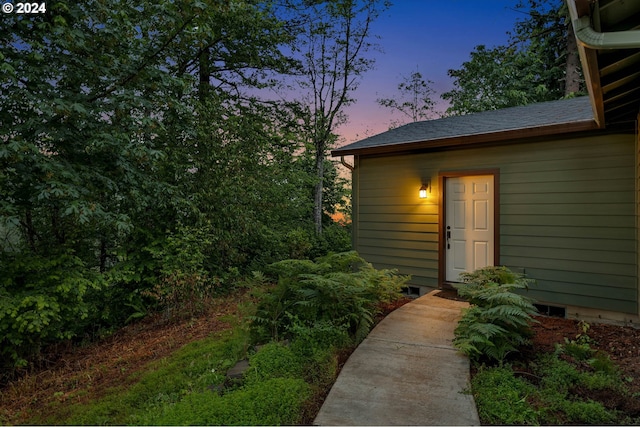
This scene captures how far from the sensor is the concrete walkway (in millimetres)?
2379

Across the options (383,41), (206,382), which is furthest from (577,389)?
(383,41)

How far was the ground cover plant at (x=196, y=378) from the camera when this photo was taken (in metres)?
2.47

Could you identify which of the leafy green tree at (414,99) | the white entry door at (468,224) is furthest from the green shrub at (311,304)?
the leafy green tree at (414,99)

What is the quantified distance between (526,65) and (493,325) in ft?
44.1

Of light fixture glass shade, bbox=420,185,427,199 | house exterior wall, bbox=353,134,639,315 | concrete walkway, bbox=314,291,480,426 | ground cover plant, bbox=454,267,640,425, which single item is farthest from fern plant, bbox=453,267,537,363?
light fixture glass shade, bbox=420,185,427,199

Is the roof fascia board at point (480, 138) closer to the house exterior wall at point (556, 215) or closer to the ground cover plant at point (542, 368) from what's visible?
the house exterior wall at point (556, 215)

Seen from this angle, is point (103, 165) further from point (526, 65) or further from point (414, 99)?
point (526, 65)

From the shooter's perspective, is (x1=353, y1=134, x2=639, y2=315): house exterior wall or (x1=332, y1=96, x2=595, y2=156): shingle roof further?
(x1=332, y1=96, x2=595, y2=156): shingle roof

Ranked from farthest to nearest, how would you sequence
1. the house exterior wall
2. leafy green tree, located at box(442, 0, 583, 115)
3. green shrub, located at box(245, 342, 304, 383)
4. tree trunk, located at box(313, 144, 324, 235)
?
leafy green tree, located at box(442, 0, 583, 115) → tree trunk, located at box(313, 144, 324, 235) → the house exterior wall → green shrub, located at box(245, 342, 304, 383)

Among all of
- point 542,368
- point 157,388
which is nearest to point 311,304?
point 157,388

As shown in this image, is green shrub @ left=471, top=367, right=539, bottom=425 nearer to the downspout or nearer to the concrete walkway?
the concrete walkway

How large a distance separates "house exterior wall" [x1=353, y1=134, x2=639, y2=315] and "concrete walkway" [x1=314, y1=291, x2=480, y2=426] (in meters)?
1.85

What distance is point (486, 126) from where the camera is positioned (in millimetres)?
5664

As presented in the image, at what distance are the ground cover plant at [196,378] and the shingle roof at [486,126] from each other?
96.8 inches
